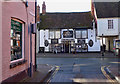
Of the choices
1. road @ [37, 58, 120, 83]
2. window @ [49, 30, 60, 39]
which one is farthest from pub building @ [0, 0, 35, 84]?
window @ [49, 30, 60, 39]

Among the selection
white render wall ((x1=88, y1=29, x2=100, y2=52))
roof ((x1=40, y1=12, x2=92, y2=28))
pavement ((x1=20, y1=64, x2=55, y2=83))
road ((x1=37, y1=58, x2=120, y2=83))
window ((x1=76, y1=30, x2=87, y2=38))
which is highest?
roof ((x1=40, y1=12, x2=92, y2=28))

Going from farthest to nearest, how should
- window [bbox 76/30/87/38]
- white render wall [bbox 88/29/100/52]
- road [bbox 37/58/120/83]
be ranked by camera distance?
window [bbox 76/30/87/38]
white render wall [bbox 88/29/100/52]
road [bbox 37/58/120/83]

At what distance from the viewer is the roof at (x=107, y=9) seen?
1126 inches

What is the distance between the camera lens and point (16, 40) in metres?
7.74

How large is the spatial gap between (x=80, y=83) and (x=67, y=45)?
2489 cm

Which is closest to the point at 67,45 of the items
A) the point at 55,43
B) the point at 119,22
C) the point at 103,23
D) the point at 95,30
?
the point at 55,43

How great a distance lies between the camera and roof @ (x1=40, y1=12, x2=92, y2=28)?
108ft

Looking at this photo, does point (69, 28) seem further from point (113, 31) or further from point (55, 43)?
point (113, 31)

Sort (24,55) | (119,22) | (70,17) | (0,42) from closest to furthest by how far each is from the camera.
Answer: (0,42)
(24,55)
(119,22)
(70,17)

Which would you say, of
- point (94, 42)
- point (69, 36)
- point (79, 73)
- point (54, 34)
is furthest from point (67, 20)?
point (79, 73)

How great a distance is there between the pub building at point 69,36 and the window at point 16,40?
24.3m

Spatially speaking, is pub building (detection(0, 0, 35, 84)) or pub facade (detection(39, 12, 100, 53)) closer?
pub building (detection(0, 0, 35, 84))

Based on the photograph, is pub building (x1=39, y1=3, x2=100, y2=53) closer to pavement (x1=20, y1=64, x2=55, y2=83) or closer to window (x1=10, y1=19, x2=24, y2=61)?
pavement (x1=20, y1=64, x2=55, y2=83)

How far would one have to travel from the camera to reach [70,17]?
35.3 m
